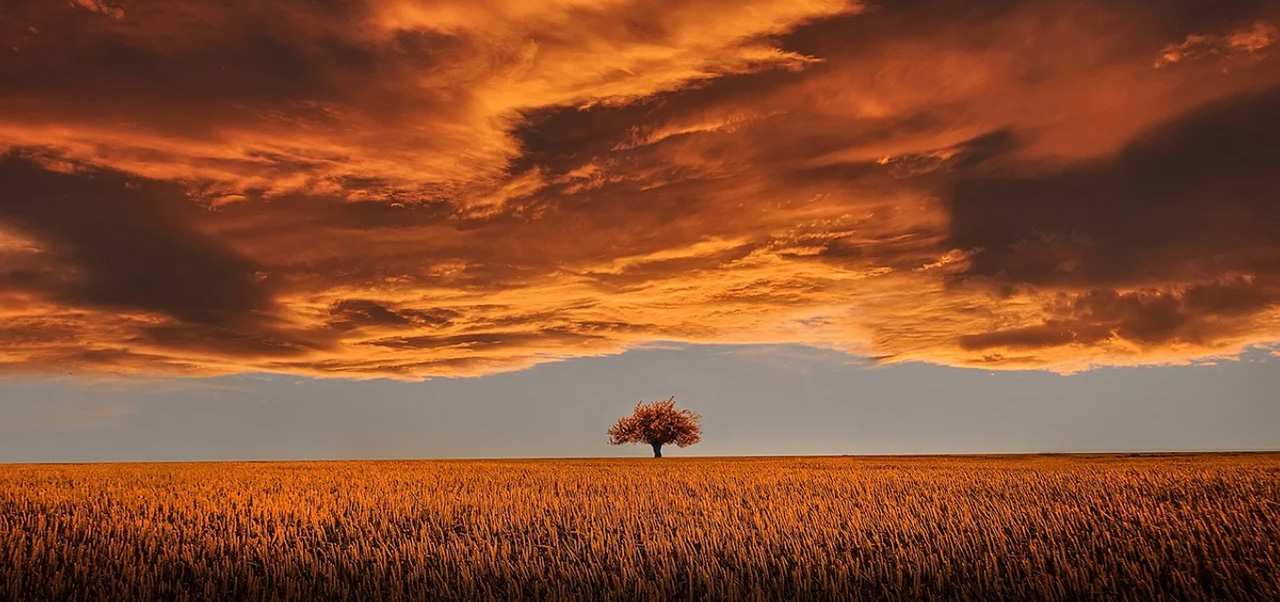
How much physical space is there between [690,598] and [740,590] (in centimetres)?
Result: 69

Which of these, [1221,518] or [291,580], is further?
[1221,518]

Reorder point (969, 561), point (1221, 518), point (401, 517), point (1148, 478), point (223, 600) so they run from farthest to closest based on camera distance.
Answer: point (1148, 478) → point (401, 517) → point (1221, 518) → point (969, 561) → point (223, 600)

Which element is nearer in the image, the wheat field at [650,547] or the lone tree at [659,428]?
the wheat field at [650,547]

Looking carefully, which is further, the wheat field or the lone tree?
the lone tree

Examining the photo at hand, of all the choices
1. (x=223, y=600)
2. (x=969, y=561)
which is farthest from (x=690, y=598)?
(x=223, y=600)

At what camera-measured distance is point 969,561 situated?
12.6 meters

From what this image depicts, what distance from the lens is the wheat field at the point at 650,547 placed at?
36.8 ft

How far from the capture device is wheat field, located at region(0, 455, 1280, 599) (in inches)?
441

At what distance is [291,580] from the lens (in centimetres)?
1160

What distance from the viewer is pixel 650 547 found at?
1328cm

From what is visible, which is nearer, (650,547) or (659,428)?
(650,547)

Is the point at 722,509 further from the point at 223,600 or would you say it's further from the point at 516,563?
the point at 223,600

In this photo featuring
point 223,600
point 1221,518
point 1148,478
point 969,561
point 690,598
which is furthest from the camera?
point 1148,478

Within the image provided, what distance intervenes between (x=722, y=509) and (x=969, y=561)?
25.3ft
